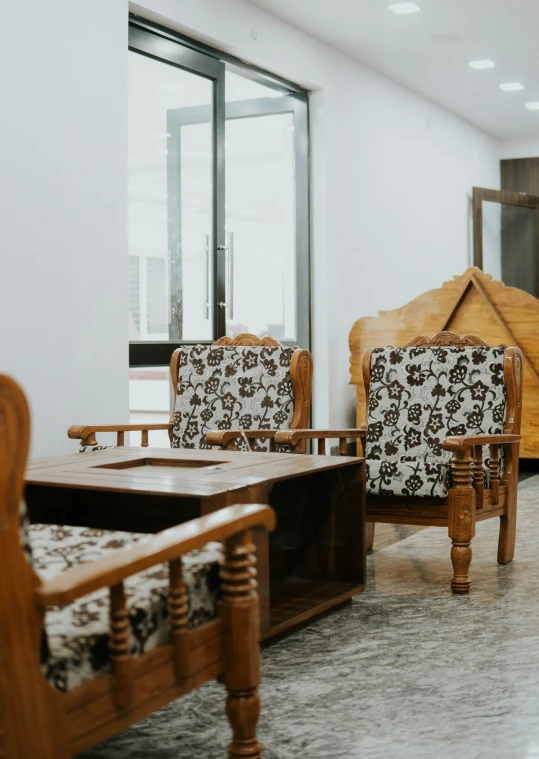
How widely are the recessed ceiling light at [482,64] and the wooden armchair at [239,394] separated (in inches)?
173

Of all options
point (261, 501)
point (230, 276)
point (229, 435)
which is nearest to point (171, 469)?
point (261, 501)

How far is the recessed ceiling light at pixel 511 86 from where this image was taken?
8.52 m

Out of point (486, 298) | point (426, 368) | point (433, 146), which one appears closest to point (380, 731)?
point (426, 368)

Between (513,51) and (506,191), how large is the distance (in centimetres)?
304

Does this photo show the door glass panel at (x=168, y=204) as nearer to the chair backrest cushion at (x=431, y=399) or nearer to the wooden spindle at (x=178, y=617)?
the chair backrest cushion at (x=431, y=399)

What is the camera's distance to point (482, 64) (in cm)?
786

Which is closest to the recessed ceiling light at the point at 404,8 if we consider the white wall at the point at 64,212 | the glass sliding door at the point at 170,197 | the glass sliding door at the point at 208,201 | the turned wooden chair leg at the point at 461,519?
the glass sliding door at the point at 208,201

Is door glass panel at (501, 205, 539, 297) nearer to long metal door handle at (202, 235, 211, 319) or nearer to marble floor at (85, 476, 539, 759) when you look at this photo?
long metal door handle at (202, 235, 211, 319)

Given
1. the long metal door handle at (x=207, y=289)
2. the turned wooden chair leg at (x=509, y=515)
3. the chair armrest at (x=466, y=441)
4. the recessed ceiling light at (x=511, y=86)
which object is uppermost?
the recessed ceiling light at (x=511, y=86)

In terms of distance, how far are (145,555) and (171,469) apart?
1.54m

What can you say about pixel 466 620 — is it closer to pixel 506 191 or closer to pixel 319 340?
pixel 319 340

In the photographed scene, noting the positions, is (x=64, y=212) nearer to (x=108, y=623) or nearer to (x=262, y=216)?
(x=262, y=216)

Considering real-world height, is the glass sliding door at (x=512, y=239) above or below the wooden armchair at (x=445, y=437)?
above

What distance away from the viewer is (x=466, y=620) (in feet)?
11.1
